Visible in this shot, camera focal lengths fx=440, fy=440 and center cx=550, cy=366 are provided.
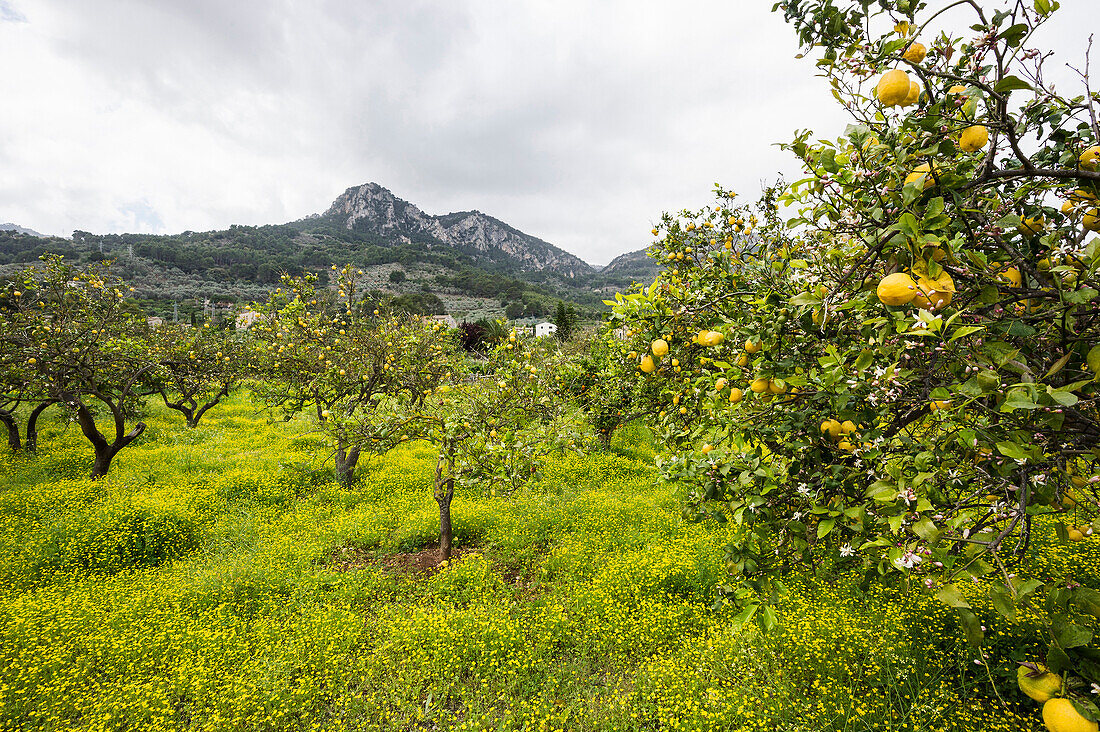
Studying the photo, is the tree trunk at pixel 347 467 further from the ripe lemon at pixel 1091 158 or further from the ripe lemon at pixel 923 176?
the ripe lemon at pixel 1091 158

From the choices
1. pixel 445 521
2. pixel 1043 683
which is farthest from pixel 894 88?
pixel 445 521

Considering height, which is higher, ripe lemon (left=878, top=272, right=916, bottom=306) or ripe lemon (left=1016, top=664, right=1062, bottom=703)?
ripe lemon (left=878, top=272, right=916, bottom=306)

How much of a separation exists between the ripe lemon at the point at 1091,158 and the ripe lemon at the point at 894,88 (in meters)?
0.72

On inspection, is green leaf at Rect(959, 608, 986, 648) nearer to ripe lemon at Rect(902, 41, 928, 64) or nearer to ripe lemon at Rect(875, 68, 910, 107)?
ripe lemon at Rect(875, 68, 910, 107)

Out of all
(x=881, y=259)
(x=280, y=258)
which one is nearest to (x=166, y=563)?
(x=881, y=259)

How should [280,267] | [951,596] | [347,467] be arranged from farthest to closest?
[280,267]
[347,467]
[951,596]

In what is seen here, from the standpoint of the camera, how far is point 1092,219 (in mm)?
1598

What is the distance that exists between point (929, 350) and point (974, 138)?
28.4 inches

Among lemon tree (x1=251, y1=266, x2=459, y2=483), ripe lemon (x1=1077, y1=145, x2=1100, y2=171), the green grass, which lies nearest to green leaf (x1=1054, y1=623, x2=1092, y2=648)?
ripe lemon (x1=1077, y1=145, x2=1100, y2=171)

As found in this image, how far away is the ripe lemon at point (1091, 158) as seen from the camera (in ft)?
5.12

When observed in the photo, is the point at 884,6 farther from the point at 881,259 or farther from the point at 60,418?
the point at 60,418

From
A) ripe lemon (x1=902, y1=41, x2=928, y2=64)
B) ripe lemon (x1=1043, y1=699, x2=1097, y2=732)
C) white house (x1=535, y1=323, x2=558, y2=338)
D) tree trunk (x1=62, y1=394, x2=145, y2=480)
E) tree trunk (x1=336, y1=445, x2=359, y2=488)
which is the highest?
ripe lemon (x1=902, y1=41, x2=928, y2=64)

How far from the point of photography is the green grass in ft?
13.0

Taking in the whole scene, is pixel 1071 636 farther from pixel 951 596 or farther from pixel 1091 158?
pixel 1091 158
